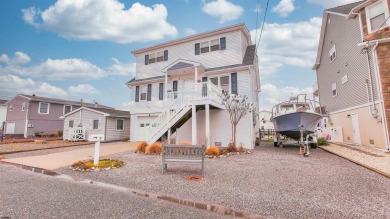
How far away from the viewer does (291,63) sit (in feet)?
60.0

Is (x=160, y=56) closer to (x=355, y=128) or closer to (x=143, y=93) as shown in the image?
(x=143, y=93)

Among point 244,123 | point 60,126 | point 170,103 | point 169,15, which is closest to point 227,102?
point 244,123

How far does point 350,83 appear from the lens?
14.6 metres

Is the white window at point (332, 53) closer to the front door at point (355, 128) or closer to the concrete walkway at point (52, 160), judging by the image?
the front door at point (355, 128)

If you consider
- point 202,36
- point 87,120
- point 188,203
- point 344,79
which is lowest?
point 188,203

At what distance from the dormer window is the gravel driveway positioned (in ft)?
43.8

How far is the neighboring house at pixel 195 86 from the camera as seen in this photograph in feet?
40.7

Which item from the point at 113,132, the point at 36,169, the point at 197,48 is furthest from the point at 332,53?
the point at 113,132

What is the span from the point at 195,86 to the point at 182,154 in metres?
6.43

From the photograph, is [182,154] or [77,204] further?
[182,154]

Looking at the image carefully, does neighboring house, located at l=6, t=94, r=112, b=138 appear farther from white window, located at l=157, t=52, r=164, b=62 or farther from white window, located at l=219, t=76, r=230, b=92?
white window, located at l=219, t=76, r=230, b=92

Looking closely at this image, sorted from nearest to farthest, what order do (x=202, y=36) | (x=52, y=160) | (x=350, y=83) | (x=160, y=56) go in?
1. (x=52, y=160)
2. (x=350, y=83)
3. (x=202, y=36)
4. (x=160, y=56)

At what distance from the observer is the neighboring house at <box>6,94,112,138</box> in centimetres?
2623

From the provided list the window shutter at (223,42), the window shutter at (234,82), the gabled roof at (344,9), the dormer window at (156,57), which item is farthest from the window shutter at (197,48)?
the gabled roof at (344,9)
